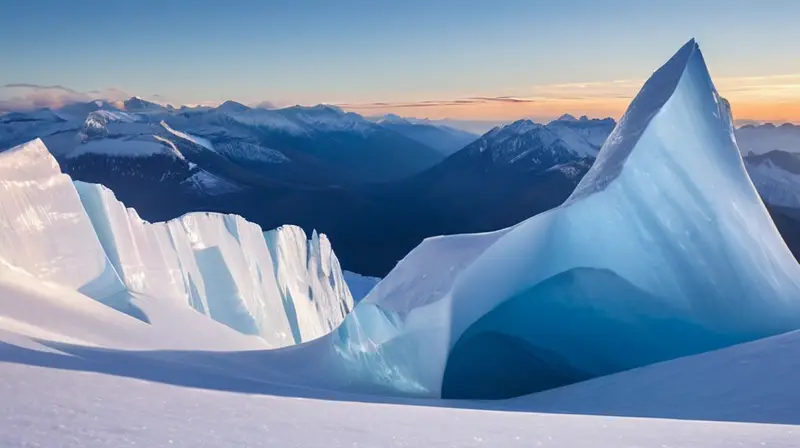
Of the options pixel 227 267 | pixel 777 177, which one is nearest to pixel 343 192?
pixel 777 177

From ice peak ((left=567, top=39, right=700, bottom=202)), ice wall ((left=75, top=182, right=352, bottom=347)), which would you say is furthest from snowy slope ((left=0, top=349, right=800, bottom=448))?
ice wall ((left=75, top=182, right=352, bottom=347))

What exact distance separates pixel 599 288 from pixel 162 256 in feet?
35.0

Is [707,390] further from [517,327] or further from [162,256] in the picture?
[162,256]

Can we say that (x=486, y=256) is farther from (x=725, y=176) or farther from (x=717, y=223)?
(x=725, y=176)

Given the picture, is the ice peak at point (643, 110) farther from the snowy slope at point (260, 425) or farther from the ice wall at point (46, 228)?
the ice wall at point (46, 228)

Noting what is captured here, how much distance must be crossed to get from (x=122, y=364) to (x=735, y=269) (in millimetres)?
6779

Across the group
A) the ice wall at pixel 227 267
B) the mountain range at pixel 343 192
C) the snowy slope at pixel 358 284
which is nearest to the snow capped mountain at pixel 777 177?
the mountain range at pixel 343 192

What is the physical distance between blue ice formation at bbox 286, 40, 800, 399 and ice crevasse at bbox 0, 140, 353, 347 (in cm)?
483

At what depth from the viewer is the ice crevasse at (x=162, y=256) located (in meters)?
10.1

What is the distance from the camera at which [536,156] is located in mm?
199500

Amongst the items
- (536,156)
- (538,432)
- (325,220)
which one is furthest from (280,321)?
(536,156)

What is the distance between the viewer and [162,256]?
1556cm

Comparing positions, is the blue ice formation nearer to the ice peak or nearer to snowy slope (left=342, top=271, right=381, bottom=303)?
the ice peak

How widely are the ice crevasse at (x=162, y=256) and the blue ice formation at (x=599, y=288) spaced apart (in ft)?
A: 15.8
